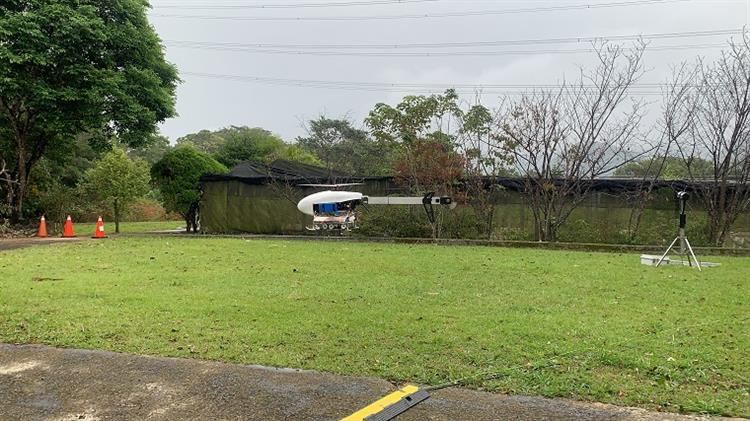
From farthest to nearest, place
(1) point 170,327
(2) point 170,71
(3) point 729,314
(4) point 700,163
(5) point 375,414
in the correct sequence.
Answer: (2) point 170,71 → (4) point 700,163 → (3) point 729,314 → (1) point 170,327 → (5) point 375,414

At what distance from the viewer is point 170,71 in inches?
715

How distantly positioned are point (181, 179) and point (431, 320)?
41.1 feet

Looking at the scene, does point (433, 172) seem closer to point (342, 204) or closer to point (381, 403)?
point (342, 204)

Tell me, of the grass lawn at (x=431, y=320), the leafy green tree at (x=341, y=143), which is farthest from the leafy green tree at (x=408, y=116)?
the grass lawn at (x=431, y=320)

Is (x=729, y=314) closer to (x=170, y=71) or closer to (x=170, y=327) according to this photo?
(x=170, y=327)

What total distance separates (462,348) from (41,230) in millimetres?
14253

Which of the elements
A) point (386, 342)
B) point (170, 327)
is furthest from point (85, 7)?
point (386, 342)

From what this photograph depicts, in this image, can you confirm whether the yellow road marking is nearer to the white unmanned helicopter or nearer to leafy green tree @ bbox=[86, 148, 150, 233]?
the white unmanned helicopter

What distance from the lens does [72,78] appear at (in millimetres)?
14875

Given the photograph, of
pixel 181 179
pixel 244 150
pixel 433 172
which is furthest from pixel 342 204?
pixel 244 150

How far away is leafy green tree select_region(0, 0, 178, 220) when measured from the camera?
45.1ft

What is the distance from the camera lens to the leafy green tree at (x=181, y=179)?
15.8 metres

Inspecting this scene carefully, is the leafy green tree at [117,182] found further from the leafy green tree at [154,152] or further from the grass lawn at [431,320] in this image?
the leafy green tree at [154,152]

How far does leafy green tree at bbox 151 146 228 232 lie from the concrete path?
1232 cm
